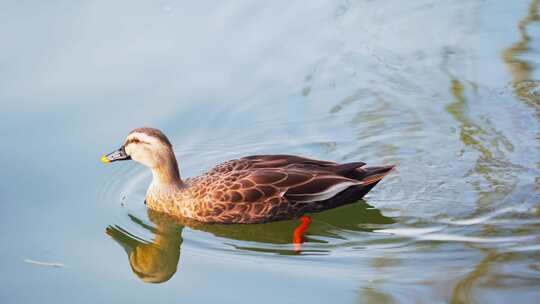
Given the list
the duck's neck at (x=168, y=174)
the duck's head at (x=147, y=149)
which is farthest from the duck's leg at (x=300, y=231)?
the duck's head at (x=147, y=149)

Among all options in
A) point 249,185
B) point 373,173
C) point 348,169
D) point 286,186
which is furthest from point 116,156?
point 373,173

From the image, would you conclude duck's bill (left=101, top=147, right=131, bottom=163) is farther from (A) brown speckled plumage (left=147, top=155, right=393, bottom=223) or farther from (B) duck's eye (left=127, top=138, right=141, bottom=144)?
(A) brown speckled plumage (left=147, top=155, right=393, bottom=223)

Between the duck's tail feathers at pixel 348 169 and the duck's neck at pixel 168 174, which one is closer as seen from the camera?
the duck's tail feathers at pixel 348 169

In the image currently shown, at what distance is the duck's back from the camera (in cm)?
823

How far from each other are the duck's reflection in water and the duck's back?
0.28 ft

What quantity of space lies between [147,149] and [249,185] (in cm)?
105

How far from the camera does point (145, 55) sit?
10609 mm

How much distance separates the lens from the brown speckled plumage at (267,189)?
8.23m

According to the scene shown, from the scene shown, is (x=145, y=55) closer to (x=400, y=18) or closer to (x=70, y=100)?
(x=70, y=100)

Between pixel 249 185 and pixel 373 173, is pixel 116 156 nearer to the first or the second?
pixel 249 185

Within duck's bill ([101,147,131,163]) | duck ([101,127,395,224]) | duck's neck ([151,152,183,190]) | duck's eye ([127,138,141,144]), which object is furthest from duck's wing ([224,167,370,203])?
duck's bill ([101,147,131,163])

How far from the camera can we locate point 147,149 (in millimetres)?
8578

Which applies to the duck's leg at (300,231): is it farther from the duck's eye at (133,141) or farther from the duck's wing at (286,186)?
the duck's eye at (133,141)

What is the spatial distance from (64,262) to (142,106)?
105 inches
